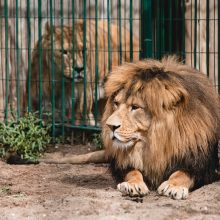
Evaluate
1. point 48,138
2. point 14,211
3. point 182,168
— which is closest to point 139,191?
point 182,168

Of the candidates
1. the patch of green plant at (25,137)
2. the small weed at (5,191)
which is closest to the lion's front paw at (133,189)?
the small weed at (5,191)

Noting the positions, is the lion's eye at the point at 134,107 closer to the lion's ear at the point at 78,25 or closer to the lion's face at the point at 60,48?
the lion's face at the point at 60,48

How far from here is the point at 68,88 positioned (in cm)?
784

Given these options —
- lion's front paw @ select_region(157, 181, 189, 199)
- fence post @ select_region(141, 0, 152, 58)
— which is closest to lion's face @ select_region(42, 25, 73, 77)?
fence post @ select_region(141, 0, 152, 58)

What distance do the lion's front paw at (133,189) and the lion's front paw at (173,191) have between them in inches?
4.6

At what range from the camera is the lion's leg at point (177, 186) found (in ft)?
16.2

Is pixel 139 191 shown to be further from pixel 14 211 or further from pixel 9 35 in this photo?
pixel 9 35

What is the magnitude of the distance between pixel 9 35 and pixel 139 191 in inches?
129

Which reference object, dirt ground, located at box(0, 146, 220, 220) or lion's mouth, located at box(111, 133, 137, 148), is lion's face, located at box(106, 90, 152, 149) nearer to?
lion's mouth, located at box(111, 133, 137, 148)

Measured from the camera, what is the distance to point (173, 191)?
16.3 ft

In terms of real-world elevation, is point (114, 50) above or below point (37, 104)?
above

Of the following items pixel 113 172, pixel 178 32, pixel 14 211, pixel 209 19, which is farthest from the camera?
pixel 178 32

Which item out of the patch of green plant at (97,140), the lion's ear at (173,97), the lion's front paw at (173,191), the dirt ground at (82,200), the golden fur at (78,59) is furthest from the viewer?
the golden fur at (78,59)

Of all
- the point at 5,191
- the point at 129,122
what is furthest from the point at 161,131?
the point at 5,191
